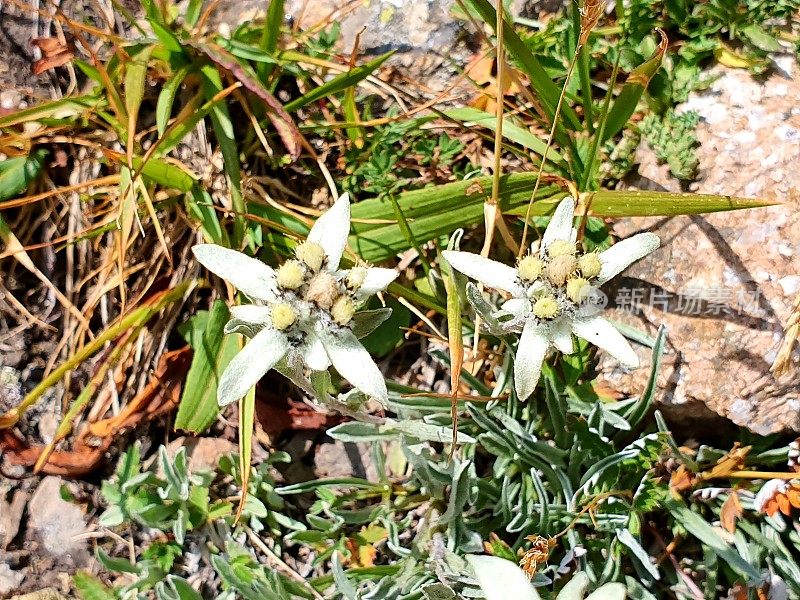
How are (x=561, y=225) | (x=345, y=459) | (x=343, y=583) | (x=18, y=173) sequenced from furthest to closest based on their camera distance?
(x=345, y=459), (x=18, y=173), (x=343, y=583), (x=561, y=225)

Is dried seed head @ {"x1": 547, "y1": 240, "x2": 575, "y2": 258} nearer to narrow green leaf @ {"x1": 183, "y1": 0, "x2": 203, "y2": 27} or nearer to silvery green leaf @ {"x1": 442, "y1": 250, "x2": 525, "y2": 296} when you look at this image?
silvery green leaf @ {"x1": 442, "y1": 250, "x2": 525, "y2": 296}

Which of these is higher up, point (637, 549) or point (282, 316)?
point (282, 316)

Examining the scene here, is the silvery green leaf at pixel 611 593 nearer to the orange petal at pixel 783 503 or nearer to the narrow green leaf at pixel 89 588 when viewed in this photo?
the orange petal at pixel 783 503

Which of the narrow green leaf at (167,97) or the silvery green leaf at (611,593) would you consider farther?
the narrow green leaf at (167,97)

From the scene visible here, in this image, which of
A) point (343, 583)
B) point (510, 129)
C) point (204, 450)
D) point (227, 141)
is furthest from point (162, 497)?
point (510, 129)

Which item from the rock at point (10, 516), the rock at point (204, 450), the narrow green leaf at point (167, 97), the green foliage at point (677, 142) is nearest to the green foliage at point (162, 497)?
the rock at point (204, 450)

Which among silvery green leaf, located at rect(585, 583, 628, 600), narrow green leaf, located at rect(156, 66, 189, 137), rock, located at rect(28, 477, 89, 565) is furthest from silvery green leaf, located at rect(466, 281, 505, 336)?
rock, located at rect(28, 477, 89, 565)

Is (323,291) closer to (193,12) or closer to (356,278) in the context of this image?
(356,278)
